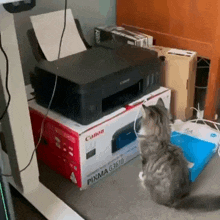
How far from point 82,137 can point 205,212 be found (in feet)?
2.05

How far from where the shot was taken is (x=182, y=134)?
171 cm

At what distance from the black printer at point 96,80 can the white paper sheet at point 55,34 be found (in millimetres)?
151

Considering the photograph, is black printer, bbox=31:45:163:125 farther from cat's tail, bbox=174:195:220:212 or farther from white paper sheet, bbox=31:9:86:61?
cat's tail, bbox=174:195:220:212

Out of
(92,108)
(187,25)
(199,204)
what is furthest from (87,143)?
(187,25)

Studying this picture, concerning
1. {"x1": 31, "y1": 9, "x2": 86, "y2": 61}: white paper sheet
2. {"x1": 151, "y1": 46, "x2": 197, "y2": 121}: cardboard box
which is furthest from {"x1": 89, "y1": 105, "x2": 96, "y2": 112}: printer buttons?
{"x1": 151, "y1": 46, "x2": 197, "y2": 121}: cardboard box

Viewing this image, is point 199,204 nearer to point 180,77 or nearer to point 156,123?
point 156,123

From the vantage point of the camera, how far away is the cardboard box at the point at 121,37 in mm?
1803

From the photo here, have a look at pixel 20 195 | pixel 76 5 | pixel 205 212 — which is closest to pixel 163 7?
pixel 76 5

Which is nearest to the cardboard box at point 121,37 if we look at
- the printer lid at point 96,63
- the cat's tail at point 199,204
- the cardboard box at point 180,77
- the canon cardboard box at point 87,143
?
the cardboard box at point 180,77

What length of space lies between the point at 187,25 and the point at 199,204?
1.04 metres

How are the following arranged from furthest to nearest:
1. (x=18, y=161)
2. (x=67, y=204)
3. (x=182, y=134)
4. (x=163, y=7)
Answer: (x=163, y=7) < (x=182, y=134) < (x=67, y=204) < (x=18, y=161)

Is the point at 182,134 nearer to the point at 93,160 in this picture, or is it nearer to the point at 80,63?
the point at 93,160

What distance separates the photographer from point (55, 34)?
1.63 meters

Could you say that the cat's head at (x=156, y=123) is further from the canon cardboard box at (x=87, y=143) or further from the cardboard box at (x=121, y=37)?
the cardboard box at (x=121, y=37)
